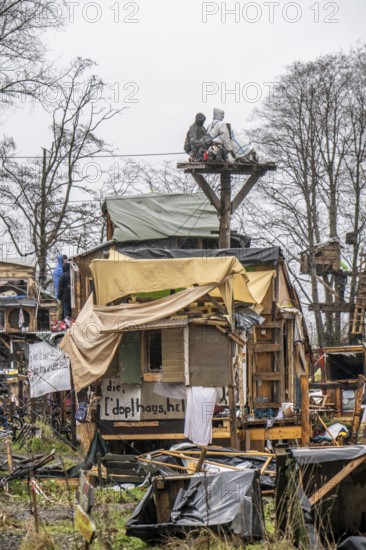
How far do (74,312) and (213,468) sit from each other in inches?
554

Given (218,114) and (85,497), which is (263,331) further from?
(85,497)

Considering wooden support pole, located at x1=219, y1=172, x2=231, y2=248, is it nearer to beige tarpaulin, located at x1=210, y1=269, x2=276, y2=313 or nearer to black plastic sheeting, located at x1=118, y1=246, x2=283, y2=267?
black plastic sheeting, located at x1=118, y1=246, x2=283, y2=267

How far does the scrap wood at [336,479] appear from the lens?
10.2 meters

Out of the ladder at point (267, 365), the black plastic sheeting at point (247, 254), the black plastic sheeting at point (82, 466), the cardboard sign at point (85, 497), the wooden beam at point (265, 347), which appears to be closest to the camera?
the cardboard sign at point (85, 497)

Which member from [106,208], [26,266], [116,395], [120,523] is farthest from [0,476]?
[26,266]

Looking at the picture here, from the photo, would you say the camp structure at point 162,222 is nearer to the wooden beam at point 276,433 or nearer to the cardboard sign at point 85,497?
the wooden beam at point 276,433

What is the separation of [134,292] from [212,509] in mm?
8903

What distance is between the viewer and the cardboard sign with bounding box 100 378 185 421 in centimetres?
1914

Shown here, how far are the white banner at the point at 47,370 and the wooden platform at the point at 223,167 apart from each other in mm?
6432

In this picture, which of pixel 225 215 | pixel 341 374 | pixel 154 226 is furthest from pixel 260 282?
pixel 341 374

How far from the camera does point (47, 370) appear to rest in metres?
26.1

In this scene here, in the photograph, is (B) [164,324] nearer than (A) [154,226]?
Yes

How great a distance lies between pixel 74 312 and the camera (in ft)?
87.8

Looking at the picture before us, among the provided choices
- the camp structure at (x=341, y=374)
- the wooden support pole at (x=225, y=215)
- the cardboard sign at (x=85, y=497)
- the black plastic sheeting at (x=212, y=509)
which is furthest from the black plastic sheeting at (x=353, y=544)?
the camp structure at (x=341, y=374)
